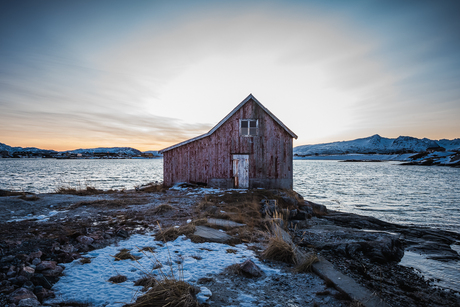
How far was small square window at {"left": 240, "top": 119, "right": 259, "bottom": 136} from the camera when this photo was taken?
677 inches

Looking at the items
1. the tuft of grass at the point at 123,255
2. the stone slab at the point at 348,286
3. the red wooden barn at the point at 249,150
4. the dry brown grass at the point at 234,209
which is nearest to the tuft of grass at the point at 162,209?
the dry brown grass at the point at 234,209

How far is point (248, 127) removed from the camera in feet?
56.6

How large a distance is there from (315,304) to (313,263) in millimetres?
1661

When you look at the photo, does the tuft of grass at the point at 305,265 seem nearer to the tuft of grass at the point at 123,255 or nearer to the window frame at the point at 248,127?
the tuft of grass at the point at 123,255

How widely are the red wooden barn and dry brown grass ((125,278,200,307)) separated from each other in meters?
13.7

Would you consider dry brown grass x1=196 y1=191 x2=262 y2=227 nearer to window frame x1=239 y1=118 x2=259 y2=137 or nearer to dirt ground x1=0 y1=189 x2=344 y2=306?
dirt ground x1=0 y1=189 x2=344 y2=306

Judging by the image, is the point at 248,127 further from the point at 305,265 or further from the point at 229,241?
the point at 305,265

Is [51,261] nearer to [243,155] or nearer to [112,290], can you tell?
[112,290]

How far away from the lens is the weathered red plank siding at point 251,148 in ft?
56.3

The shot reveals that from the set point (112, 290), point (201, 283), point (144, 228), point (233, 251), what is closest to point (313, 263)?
point (233, 251)

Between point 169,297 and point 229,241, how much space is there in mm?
3354

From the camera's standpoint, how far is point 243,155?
17.3 m

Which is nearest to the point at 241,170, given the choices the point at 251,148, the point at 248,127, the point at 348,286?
the point at 251,148

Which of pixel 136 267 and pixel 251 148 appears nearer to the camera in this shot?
pixel 136 267
